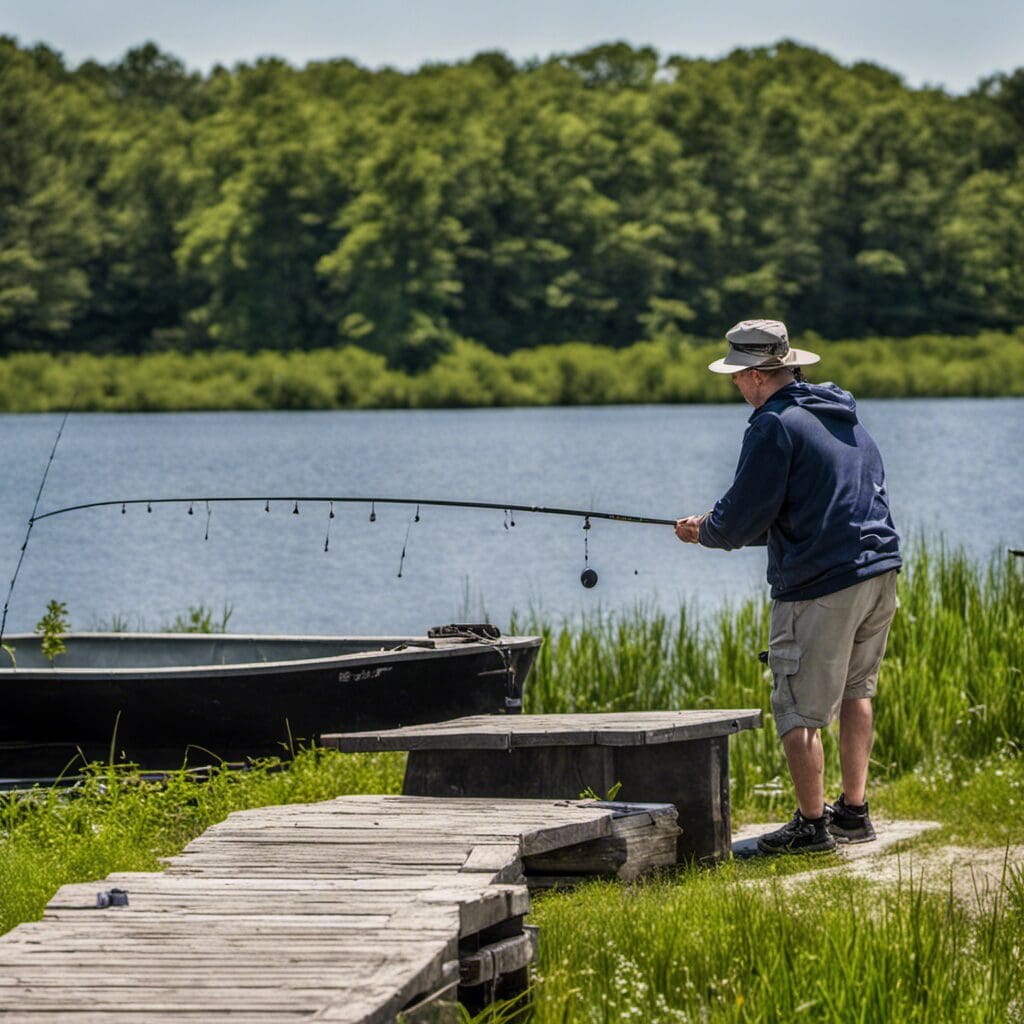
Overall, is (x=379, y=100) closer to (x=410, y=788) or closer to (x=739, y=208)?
(x=739, y=208)

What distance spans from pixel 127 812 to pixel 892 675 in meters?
4.26

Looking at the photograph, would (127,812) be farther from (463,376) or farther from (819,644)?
(463,376)

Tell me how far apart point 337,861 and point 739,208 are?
237ft

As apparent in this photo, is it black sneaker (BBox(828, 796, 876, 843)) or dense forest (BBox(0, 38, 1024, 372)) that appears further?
dense forest (BBox(0, 38, 1024, 372))

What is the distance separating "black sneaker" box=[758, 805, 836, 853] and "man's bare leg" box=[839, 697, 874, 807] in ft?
0.61

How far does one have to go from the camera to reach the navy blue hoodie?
641cm

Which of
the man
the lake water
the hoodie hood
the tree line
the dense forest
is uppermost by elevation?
the dense forest

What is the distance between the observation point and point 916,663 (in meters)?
10.4

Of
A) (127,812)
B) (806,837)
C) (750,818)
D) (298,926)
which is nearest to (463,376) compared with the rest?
(750,818)

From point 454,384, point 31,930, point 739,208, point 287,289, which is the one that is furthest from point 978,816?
point 739,208

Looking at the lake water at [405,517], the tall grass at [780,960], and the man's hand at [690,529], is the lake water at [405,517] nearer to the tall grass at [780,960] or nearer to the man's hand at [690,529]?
the man's hand at [690,529]

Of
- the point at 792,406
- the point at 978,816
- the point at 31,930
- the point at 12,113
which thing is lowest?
the point at 978,816

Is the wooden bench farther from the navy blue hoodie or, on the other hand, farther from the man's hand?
the navy blue hoodie

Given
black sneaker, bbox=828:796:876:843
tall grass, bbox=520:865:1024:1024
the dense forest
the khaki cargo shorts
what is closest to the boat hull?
black sneaker, bbox=828:796:876:843
